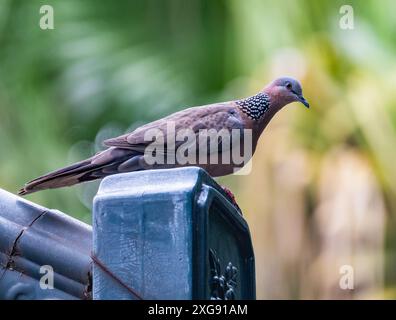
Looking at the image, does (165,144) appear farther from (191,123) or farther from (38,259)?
(38,259)

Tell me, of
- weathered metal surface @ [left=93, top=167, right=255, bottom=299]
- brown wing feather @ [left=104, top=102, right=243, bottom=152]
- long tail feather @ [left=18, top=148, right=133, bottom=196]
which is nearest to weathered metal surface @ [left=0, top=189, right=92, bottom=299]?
weathered metal surface @ [left=93, top=167, right=255, bottom=299]

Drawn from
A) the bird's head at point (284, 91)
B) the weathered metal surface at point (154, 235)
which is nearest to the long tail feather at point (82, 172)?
the bird's head at point (284, 91)

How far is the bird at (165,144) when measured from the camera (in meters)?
5.03

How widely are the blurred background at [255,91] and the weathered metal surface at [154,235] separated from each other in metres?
3.76

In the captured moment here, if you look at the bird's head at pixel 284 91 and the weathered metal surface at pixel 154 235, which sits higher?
the bird's head at pixel 284 91

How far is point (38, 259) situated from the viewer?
3303mm

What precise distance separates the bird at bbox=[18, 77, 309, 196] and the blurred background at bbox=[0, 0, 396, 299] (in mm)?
1037

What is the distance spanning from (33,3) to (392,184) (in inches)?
158

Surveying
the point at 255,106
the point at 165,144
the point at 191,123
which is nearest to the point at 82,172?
the point at 165,144

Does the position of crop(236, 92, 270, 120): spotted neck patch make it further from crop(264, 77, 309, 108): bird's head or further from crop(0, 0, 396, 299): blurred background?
crop(0, 0, 396, 299): blurred background

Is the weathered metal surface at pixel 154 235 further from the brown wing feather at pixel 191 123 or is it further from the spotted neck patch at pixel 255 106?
the spotted neck patch at pixel 255 106

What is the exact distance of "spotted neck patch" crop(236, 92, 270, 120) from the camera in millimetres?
5902
